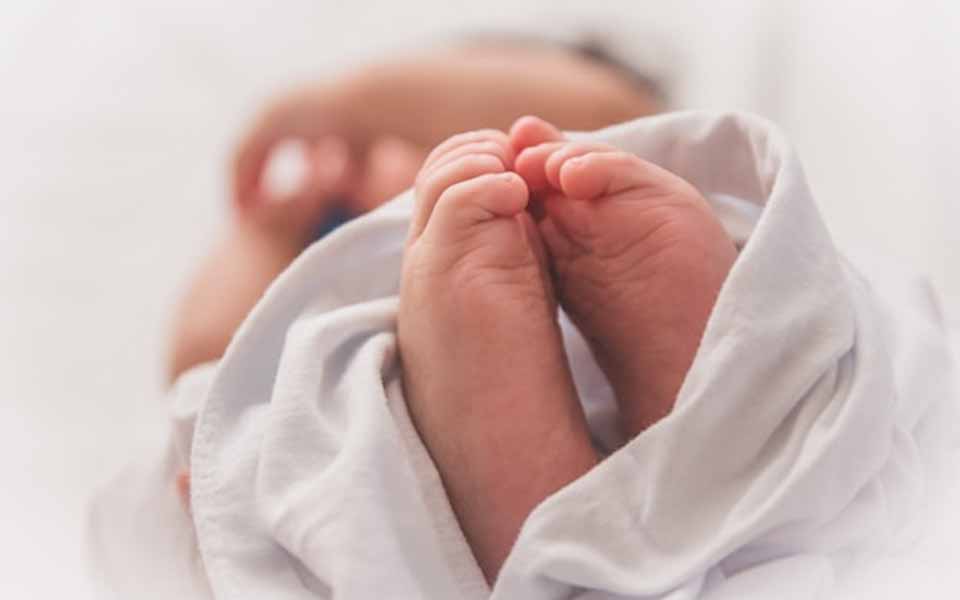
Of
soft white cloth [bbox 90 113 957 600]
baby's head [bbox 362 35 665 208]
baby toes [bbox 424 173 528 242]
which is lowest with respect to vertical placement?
soft white cloth [bbox 90 113 957 600]

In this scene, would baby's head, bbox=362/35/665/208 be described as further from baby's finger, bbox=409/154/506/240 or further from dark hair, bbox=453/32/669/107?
baby's finger, bbox=409/154/506/240

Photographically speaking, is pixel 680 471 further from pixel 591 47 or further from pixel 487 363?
pixel 591 47

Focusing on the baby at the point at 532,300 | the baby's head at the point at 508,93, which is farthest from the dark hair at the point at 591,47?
the baby at the point at 532,300

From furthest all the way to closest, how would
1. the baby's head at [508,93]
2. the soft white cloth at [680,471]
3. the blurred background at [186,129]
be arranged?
1. the baby's head at [508,93]
2. the blurred background at [186,129]
3. the soft white cloth at [680,471]

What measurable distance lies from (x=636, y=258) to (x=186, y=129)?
551 millimetres

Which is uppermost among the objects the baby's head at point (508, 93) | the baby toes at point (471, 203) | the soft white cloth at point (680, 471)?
the baby toes at point (471, 203)

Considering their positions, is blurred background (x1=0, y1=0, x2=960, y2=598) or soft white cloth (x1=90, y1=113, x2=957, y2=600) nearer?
soft white cloth (x1=90, y1=113, x2=957, y2=600)

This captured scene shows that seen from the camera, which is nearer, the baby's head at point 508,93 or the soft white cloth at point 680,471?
the soft white cloth at point 680,471

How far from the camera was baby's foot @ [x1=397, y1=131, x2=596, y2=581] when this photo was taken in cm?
57

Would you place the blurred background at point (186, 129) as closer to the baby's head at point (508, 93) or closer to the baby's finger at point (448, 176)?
the baby's head at point (508, 93)

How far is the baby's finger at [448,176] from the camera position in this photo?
61 centimetres

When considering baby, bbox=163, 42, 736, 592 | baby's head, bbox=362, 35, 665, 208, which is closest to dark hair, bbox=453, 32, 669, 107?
baby's head, bbox=362, 35, 665, 208

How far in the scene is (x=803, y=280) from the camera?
0.60 meters

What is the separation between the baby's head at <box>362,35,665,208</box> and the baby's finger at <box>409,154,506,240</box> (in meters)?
0.34
